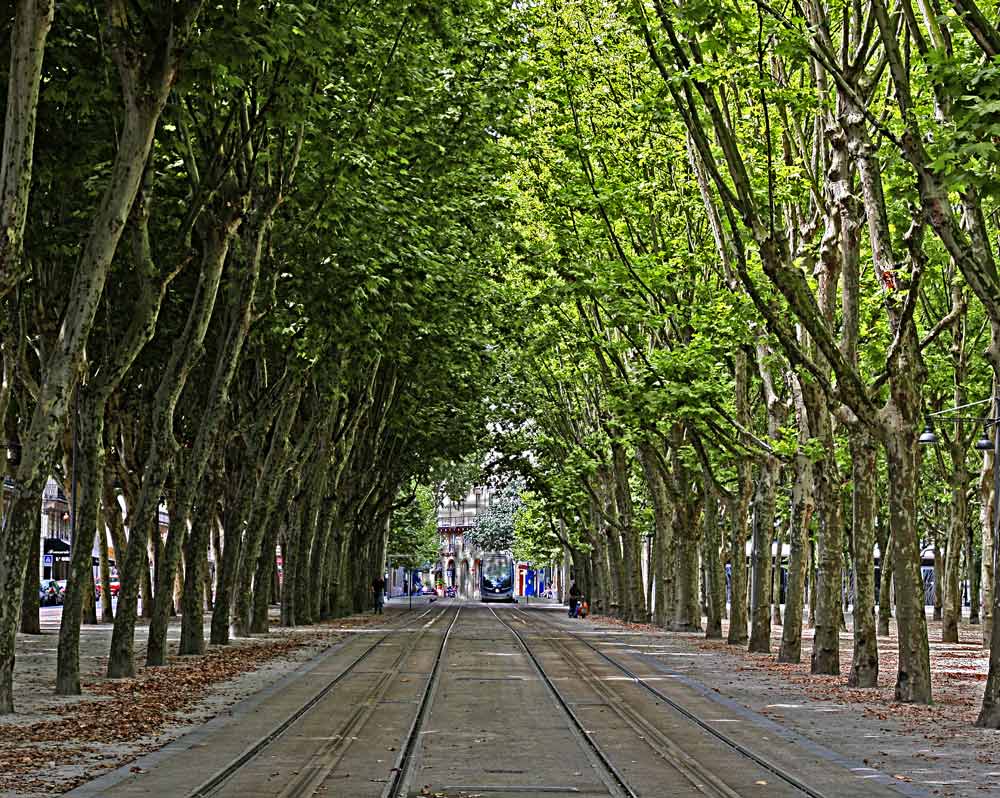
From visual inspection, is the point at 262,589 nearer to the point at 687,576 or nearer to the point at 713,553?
the point at 713,553

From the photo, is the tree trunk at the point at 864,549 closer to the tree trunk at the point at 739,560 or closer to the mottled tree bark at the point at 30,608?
the tree trunk at the point at 739,560

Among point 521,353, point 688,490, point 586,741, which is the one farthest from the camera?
point 521,353

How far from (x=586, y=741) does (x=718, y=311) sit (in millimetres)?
12868

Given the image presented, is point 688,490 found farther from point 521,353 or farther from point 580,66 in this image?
point 580,66

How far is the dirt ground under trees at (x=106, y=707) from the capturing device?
1275 centimetres

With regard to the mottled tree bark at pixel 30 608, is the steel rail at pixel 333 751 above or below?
below

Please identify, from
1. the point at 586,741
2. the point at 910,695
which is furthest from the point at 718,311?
the point at 586,741

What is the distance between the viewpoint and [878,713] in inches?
719

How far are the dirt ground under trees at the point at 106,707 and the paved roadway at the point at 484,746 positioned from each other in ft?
1.39

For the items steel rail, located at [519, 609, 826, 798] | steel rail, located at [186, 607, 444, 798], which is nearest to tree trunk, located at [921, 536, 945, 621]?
steel rail, located at [519, 609, 826, 798]

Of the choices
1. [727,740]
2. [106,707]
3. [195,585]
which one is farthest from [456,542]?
[727,740]

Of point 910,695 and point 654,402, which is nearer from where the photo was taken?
point 910,695

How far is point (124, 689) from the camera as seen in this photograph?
20.0 metres

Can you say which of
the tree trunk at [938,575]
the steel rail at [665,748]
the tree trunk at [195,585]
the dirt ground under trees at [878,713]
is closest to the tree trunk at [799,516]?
the dirt ground under trees at [878,713]
